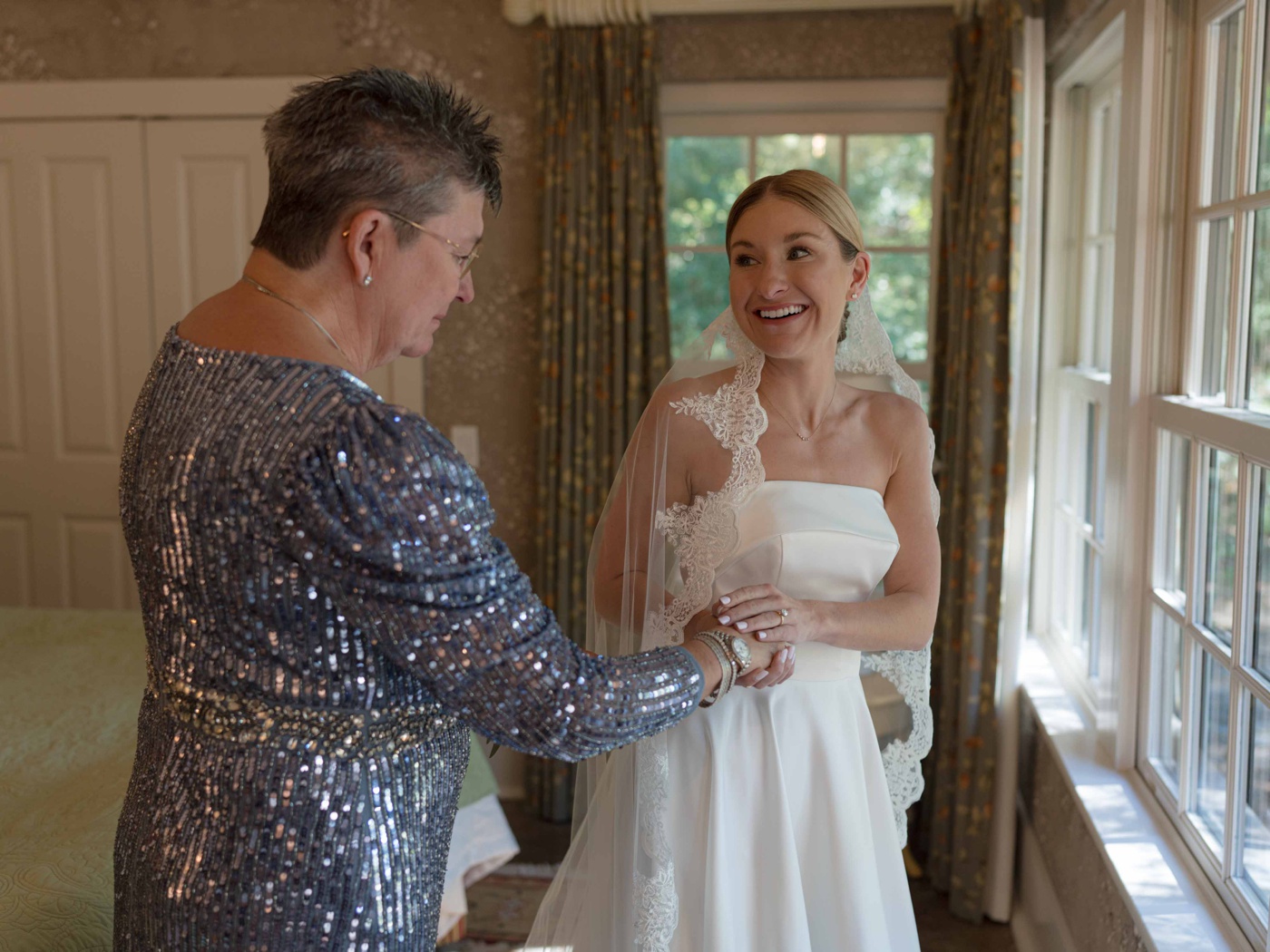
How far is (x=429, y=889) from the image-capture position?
4.32ft

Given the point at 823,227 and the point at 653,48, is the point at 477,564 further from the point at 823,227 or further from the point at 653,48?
the point at 653,48

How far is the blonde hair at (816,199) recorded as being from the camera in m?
1.74

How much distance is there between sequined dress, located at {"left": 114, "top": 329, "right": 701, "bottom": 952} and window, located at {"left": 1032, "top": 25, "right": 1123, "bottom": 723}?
2.19 metres

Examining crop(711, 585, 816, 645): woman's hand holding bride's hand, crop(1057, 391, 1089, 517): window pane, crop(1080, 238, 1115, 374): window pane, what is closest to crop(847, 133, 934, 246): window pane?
crop(1080, 238, 1115, 374): window pane

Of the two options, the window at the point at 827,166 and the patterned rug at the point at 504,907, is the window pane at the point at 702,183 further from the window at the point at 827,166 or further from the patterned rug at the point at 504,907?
the patterned rug at the point at 504,907

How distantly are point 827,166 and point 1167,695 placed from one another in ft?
6.95

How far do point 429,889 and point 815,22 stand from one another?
3148mm

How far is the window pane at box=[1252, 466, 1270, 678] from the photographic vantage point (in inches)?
70.9

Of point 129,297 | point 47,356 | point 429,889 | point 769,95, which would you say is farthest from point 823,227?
point 47,356

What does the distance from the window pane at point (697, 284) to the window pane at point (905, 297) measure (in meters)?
0.53

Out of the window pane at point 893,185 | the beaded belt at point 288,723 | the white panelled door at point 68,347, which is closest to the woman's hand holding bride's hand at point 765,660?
the beaded belt at point 288,723

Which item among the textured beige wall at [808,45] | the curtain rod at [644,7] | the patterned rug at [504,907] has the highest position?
the curtain rod at [644,7]

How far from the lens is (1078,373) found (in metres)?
3.21

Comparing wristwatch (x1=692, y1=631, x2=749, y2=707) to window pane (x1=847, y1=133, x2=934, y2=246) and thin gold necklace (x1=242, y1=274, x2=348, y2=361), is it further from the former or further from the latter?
window pane (x1=847, y1=133, x2=934, y2=246)
